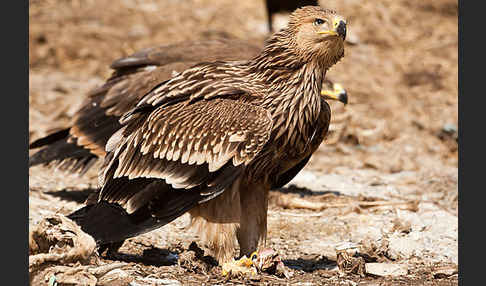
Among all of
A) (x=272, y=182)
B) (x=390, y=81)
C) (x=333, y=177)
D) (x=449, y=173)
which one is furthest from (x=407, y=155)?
(x=272, y=182)

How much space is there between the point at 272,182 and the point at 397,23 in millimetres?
9097

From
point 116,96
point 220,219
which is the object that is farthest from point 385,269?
point 116,96

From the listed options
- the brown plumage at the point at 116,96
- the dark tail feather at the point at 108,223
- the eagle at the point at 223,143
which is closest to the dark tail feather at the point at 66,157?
the brown plumage at the point at 116,96

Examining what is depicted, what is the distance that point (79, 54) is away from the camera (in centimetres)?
1274

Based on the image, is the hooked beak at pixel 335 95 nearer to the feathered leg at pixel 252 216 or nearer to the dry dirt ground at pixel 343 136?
the dry dirt ground at pixel 343 136

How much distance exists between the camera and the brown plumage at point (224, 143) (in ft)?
17.6

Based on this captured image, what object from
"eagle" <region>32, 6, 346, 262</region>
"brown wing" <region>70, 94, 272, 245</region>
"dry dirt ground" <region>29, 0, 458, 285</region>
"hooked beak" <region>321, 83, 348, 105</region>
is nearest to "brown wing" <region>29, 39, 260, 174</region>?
"dry dirt ground" <region>29, 0, 458, 285</region>

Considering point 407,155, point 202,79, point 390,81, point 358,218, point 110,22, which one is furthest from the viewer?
point 110,22

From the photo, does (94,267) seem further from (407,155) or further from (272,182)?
(407,155)

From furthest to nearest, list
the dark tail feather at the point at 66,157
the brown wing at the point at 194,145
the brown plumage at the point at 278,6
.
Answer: the brown plumage at the point at 278,6 → the dark tail feather at the point at 66,157 → the brown wing at the point at 194,145

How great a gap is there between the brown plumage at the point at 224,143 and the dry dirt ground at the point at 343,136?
37 centimetres

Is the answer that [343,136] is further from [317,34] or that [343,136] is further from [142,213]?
[142,213]

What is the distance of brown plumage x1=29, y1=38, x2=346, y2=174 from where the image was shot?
25.2 ft

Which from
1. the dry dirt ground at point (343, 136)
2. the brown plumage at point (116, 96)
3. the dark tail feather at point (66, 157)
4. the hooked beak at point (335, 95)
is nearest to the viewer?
the dry dirt ground at point (343, 136)
